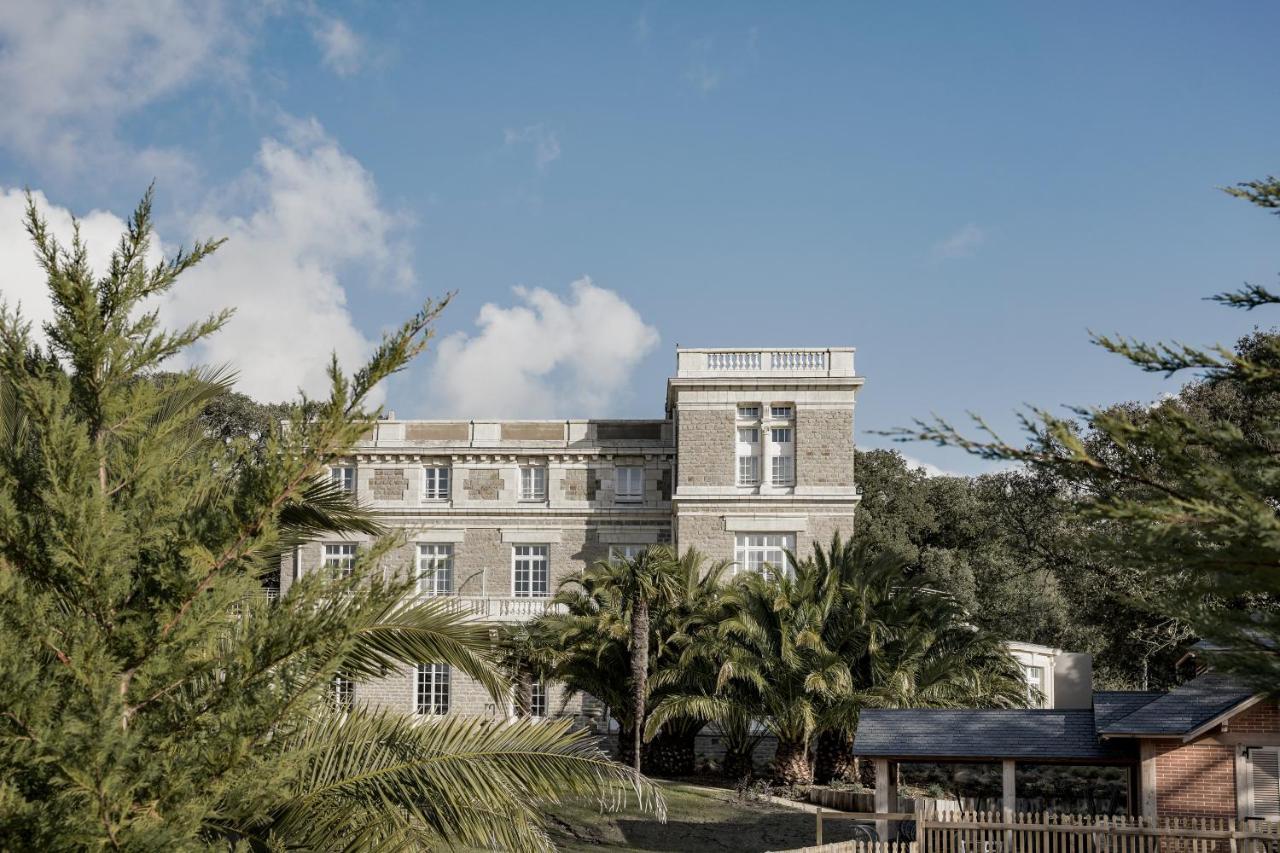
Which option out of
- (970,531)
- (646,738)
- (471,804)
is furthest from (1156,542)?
(970,531)

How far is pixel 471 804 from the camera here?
754 centimetres

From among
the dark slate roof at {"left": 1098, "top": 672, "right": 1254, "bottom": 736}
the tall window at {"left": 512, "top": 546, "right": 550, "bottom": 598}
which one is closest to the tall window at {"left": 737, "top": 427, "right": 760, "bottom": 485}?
the tall window at {"left": 512, "top": 546, "right": 550, "bottom": 598}

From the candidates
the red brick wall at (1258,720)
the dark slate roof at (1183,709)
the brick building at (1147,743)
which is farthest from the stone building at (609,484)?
the red brick wall at (1258,720)

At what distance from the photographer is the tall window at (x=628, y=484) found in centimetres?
4125

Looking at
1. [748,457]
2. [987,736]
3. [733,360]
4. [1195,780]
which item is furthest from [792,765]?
[733,360]

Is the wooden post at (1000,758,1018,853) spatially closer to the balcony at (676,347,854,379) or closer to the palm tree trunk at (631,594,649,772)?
the palm tree trunk at (631,594,649,772)

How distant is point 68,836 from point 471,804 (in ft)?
7.41

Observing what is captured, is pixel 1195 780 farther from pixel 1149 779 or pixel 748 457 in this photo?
pixel 748 457

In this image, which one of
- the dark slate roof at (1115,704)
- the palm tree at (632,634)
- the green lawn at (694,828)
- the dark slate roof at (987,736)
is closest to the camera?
the dark slate roof at (1115,704)

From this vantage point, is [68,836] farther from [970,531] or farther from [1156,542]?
[970,531]

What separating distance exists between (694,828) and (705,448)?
1605cm

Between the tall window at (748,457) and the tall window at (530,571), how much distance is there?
21.0 ft

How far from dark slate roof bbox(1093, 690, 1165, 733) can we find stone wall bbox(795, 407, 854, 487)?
17.0 metres

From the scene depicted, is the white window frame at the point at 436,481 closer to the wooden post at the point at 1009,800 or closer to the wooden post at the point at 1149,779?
the wooden post at the point at 1009,800
